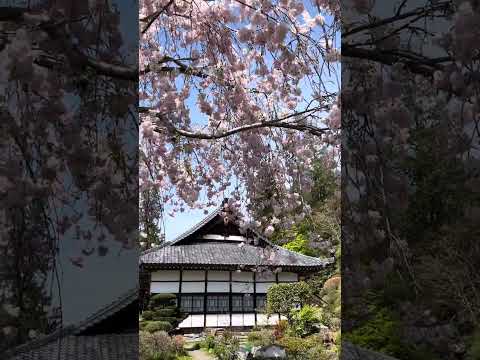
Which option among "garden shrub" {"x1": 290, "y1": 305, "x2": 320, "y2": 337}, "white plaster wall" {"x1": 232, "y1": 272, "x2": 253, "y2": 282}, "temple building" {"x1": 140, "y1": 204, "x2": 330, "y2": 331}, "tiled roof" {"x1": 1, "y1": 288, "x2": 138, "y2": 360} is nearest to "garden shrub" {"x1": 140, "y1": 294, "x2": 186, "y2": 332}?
"temple building" {"x1": 140, "y1": 204, "x2": 330, "y2": 331}

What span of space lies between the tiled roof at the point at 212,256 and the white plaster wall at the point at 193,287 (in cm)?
39

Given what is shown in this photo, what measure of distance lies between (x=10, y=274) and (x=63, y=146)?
0.40 m

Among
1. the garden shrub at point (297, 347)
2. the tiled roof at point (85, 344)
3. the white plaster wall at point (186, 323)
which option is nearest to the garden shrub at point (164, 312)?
the white plaster wall at point (186, 323)

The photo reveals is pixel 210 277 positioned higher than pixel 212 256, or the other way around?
pixel 212 256

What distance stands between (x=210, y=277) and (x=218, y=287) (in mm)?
182

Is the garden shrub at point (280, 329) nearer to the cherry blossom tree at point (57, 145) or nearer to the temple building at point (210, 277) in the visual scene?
the temple building at point (210, 277)

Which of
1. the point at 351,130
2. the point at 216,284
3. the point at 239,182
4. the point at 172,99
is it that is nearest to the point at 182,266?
the point at 216,284

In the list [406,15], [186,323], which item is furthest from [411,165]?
[186,323]

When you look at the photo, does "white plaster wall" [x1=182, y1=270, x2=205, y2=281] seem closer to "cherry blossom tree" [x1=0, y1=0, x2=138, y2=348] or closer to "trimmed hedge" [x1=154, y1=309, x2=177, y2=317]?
"trimmed hedge" [x1=154, y1=309, x2=177, y2=317]

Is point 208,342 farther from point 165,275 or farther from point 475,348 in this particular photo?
point 475,348

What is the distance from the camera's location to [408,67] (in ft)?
5.06

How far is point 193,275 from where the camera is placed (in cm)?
671

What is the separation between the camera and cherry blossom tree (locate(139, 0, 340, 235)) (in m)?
2.13

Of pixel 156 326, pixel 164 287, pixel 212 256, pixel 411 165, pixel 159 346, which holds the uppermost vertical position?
pixel 411 165
